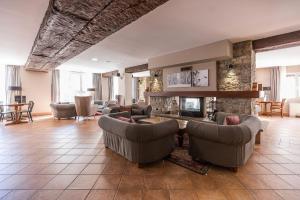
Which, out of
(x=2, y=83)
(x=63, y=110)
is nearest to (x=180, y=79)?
(x=63, y=110)

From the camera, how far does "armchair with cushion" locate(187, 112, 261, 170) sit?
2.45 metres

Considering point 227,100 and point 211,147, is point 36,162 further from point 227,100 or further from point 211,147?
point 227,100

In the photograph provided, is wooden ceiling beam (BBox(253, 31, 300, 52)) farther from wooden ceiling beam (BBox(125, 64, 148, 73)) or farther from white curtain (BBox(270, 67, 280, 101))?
white curtain (BBox(270, 67, 280, 101))

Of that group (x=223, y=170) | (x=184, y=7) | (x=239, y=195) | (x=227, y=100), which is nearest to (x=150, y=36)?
(x=184, y=7)

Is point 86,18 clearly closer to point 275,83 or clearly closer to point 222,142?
point 222,142

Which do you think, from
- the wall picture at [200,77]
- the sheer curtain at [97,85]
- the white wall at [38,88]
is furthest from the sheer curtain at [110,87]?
the wall picture at [200,77]

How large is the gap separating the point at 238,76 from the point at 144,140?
372 cm

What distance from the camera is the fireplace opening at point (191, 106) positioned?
5.75m

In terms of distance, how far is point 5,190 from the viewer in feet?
7.07

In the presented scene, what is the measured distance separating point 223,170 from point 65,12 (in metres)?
3.35

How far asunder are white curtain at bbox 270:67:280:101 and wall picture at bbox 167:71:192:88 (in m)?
6.03

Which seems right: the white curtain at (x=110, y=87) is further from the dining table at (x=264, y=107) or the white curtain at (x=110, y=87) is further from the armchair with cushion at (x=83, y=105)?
the dining table at (x=264, y=107)

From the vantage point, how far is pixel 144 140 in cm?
261

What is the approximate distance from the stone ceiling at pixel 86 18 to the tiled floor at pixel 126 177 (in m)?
2.38
